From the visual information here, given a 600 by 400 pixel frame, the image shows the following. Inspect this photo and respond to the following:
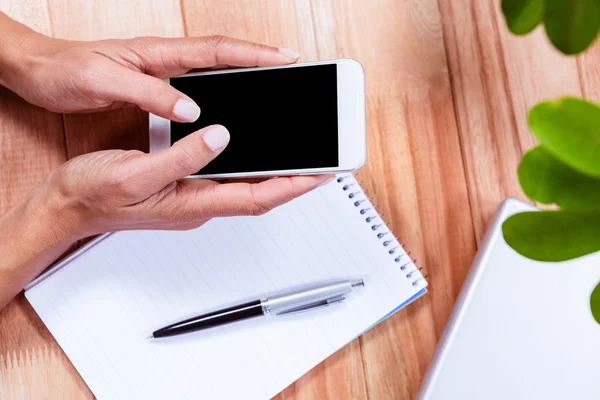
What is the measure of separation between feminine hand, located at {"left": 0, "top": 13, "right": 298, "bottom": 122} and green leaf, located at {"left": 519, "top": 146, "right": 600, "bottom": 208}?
31 centimetres

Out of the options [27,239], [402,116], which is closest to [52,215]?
[27,239]

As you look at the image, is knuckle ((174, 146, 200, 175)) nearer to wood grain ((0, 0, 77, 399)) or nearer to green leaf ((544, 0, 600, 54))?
wood grain ((0, 0, 77, 399))

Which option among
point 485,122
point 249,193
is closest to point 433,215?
point 485,122

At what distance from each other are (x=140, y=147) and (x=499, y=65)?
0.41 metres

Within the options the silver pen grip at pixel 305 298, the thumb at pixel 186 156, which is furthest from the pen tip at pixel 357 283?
the thumb at pixel 186 156

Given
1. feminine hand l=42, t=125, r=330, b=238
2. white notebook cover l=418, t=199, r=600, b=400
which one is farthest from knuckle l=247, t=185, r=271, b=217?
white notebook cover l=418, t=199, r=600, b=400

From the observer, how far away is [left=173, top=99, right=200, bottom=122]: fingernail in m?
0.51

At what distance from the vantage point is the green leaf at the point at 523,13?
35 centimetres

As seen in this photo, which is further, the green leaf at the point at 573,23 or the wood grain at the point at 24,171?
the wood grain at the point at 24,171

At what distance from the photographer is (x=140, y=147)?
2.01 feet

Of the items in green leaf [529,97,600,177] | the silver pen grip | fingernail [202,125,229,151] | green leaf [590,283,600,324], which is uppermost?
fingernail [202,125,229,151]

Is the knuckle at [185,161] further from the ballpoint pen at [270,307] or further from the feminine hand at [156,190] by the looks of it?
the ballpoint pen at [270,307]

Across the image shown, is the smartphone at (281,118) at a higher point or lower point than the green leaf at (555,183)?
higher

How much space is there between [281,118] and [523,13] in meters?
0.24
